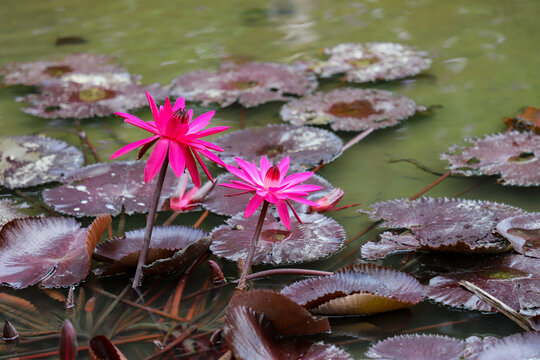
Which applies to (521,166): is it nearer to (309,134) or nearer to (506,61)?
(309,134)

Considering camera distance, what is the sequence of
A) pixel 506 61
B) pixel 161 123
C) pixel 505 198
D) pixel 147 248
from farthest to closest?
1. pixel 506 61
2. pixel 505 198
3. pixel 147 248
4. pixel 161 123

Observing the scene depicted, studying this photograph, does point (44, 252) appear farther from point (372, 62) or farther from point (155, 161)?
point (372, 62)

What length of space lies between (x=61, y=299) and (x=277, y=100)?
4.96 feet

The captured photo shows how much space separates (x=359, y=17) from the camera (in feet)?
12.7

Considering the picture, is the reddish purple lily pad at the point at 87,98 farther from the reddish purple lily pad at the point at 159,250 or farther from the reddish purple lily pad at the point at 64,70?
the reddish purple lily pad at the point at 159,250

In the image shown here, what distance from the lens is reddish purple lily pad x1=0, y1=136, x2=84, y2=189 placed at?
188 centimetres

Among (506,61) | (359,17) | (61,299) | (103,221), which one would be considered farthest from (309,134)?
(359,17)

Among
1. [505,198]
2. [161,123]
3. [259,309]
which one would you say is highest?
[161,123]

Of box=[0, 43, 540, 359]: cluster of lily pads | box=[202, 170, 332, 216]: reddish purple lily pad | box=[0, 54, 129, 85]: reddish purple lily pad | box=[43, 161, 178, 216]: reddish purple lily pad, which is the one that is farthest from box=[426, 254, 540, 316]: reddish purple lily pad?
box=[0, 54, 129, 85]: reddish purple lily pad

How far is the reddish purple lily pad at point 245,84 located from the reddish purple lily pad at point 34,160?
70 cm

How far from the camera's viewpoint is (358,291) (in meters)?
1.16

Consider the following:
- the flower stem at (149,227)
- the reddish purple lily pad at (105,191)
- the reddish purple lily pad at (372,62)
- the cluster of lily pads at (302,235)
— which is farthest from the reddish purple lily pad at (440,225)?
the reddish purple lily pad at (372,62)

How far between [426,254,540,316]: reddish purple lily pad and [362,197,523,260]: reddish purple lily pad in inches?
1.8

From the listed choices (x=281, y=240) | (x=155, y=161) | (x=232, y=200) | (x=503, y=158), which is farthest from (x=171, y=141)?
(x=503, y=158)
